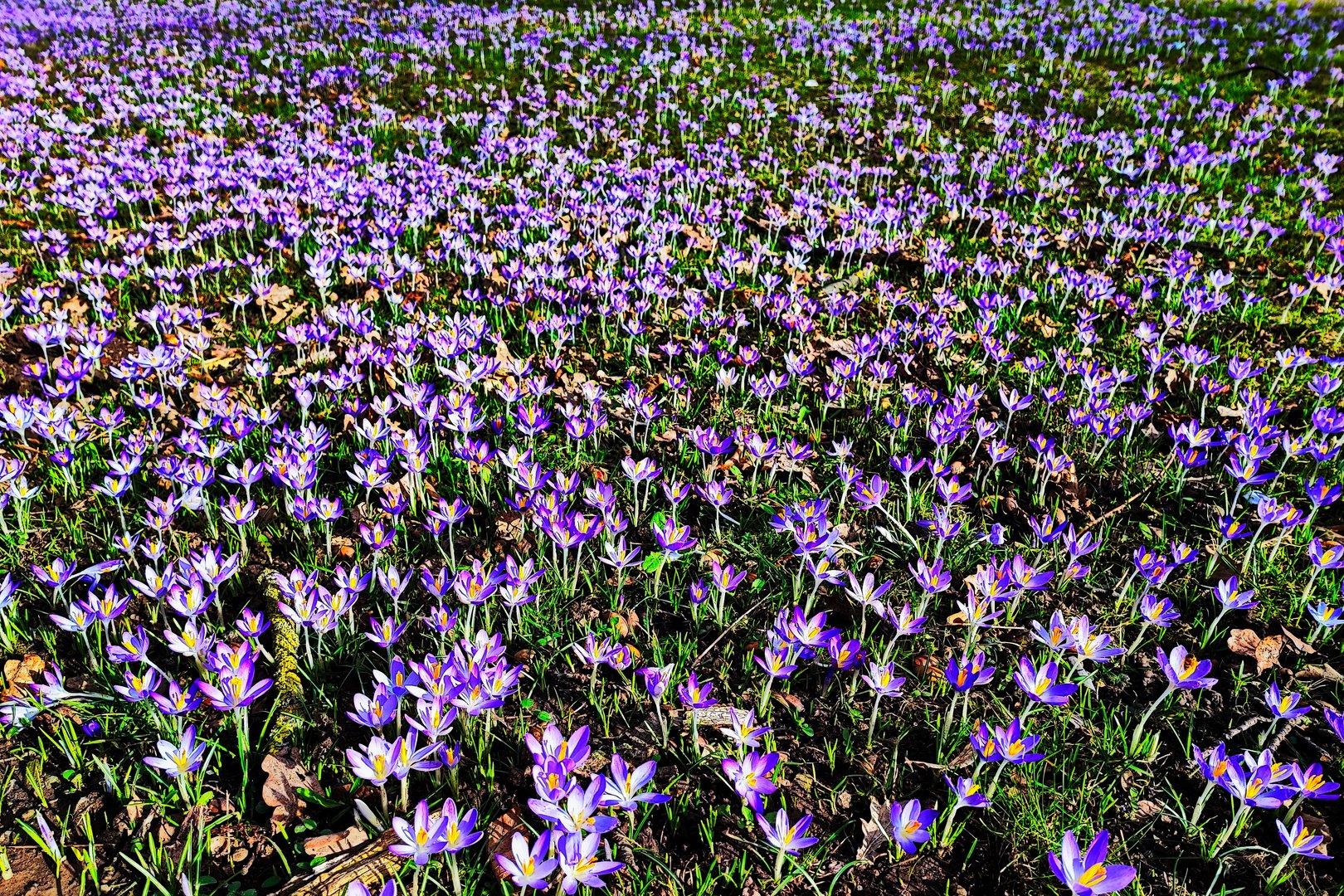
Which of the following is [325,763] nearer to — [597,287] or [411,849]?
[411,849]

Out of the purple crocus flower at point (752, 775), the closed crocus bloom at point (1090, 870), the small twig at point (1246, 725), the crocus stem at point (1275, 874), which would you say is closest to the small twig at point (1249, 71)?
the small twig at point (1246, 725)

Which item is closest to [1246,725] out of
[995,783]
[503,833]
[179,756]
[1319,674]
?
[1319,674]

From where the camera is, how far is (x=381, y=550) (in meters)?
2.61

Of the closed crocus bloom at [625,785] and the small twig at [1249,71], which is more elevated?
the small twig at [1249,71]

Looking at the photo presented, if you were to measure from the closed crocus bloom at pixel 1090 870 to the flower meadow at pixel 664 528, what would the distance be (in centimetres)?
1

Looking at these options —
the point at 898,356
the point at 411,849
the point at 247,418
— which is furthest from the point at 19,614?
the point at 898,356

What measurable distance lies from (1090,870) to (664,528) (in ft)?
4.55

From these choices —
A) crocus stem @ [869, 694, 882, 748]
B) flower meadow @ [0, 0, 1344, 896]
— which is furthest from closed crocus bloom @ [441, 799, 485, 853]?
crocus stem @ [869, 694, 882, 748]

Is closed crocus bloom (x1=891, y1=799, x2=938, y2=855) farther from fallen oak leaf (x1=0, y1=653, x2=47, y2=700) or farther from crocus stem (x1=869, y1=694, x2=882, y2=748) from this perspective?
fallen oak leaf (x1=0, y1=653, x2=47, y2=700)

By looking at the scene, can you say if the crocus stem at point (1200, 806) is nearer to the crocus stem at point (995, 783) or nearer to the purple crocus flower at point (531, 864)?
the crocus stem at point (995, 783)

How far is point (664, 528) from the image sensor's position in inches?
94.1

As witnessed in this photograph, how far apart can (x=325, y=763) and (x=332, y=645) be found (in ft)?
1.35

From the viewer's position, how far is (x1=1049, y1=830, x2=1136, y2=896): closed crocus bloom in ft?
4.62

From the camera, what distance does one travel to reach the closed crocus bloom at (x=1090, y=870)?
1.41 m
